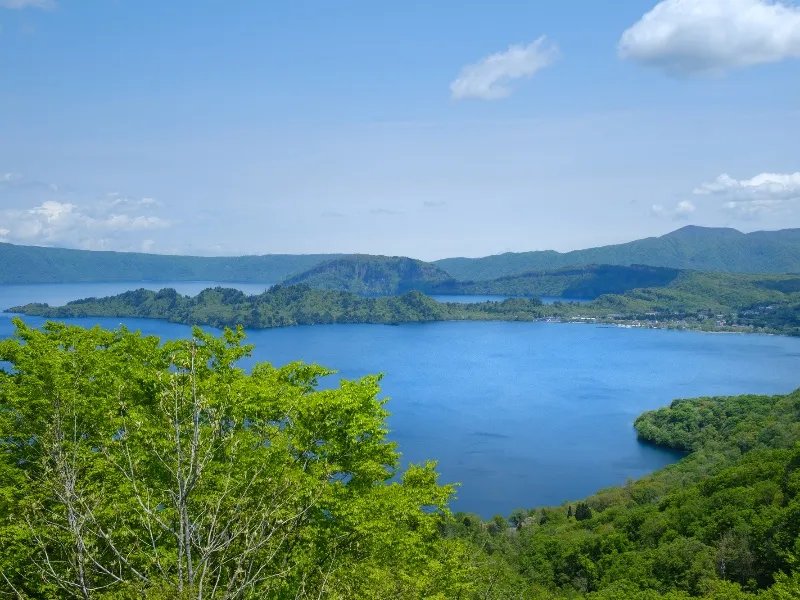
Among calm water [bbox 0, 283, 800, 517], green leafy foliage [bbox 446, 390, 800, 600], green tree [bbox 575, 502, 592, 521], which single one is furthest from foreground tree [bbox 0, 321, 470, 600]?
calm water [bbox 0, 283, 800, 517]

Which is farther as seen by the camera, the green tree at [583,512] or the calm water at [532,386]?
the calm water at [532,386]

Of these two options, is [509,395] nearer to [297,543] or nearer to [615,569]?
[615,569]

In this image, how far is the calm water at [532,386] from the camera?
2611 inches

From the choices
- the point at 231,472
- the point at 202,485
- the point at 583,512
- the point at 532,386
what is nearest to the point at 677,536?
the point at 583,512

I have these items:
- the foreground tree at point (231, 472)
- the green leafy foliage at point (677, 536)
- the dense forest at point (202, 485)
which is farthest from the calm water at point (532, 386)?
the foreground tree at point (231, 472)

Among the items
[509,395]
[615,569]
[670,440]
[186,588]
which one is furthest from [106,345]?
[509,395]

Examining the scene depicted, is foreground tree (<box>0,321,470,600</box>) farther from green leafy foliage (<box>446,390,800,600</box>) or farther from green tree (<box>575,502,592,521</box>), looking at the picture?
green tree (<box>575,502,592,521</box>)

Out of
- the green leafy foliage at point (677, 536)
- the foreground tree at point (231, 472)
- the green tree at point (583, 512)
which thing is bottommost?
the green tree at point (583, 512)

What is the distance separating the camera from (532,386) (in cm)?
10912

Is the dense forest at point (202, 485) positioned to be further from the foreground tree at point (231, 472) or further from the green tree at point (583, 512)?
the green tree at point (583, 512)

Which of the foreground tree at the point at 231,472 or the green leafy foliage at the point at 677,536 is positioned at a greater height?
the foreground tree at the point at 231,472

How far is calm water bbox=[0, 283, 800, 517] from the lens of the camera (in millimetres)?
66312

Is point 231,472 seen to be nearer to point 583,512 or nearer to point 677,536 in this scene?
point 677,536

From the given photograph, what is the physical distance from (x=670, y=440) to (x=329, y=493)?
245ft
